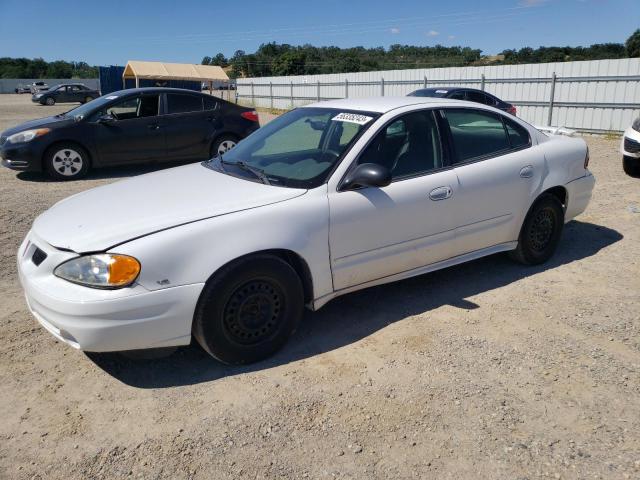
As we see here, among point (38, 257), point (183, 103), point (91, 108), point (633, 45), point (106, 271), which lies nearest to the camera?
point (106, 271)

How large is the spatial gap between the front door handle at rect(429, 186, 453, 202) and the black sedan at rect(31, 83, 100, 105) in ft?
131

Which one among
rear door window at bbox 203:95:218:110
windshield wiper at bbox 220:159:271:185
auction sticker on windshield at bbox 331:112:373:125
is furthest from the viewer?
rear door window at bbox 203:95:218:110

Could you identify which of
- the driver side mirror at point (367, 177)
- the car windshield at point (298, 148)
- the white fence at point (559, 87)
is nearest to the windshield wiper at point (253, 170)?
the car windshield at point (298, 148)

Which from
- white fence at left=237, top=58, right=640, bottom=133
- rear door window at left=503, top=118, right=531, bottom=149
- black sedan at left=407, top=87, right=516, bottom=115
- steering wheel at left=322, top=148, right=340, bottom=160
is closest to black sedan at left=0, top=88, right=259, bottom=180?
black sedan at left=407, top=87, right=516, bottom=115

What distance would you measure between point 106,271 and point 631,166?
29.5ft

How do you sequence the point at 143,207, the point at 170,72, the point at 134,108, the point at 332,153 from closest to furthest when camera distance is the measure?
1. the point at 143,207
2. the point at 332,153
3. the point at 134,108
4. the point at 170,72

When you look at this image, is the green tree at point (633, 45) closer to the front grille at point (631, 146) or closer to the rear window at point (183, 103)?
the front grille at point (631, 146)

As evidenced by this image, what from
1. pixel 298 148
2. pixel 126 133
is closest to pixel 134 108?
pixel 126 133

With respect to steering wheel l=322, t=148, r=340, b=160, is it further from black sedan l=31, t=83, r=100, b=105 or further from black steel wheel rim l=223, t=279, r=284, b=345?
black sedan l=31, t=83, r=100, b=105

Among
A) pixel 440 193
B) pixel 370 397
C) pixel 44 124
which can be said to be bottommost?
pixel 370 397

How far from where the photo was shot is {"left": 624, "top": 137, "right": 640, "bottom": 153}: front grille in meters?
8.76

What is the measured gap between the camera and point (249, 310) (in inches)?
131

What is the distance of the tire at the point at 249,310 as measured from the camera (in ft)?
10.4

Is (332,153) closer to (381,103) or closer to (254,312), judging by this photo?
(381,103)
